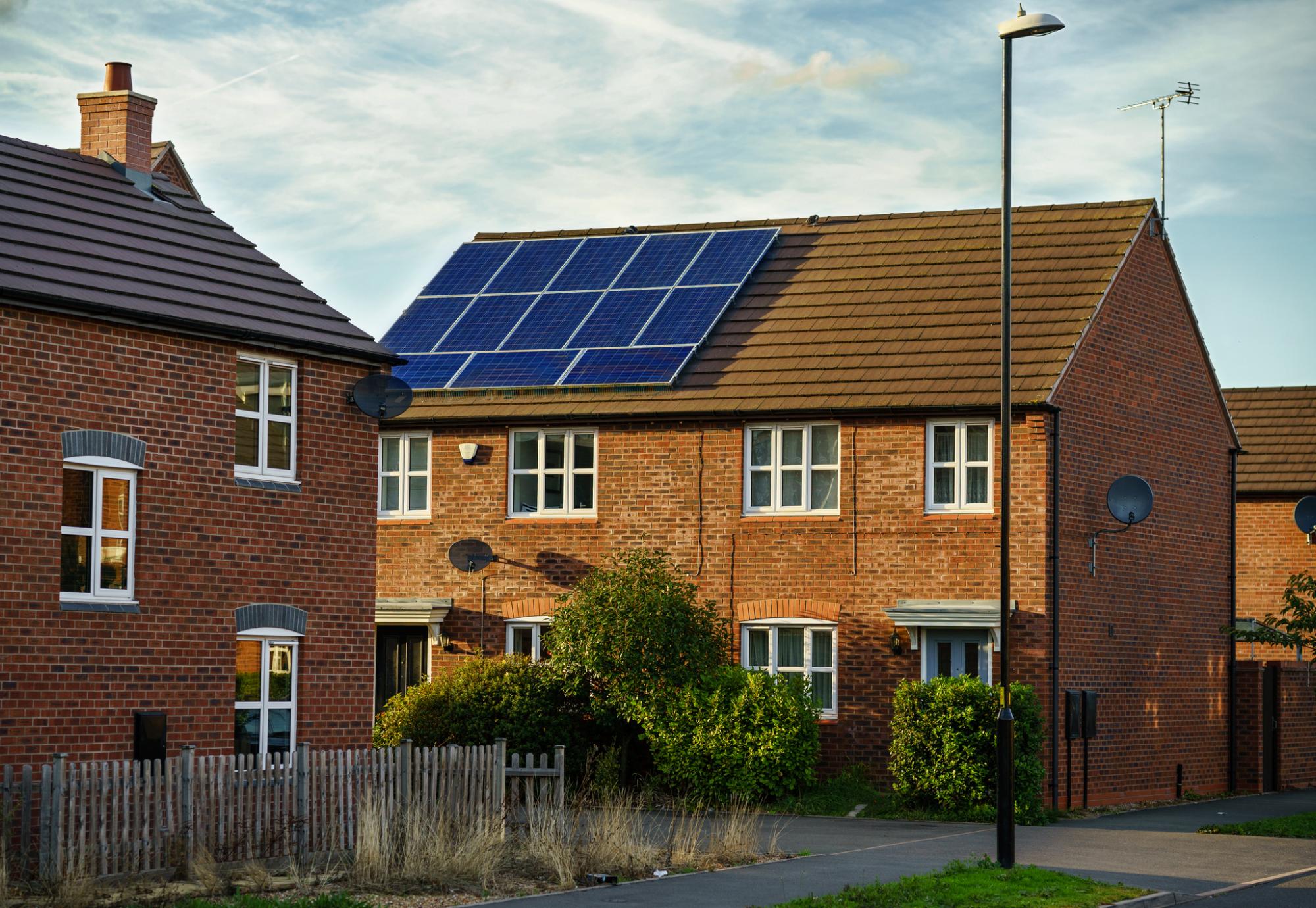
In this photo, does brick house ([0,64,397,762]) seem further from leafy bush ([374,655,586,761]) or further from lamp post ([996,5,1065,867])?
lamp post ([996,5,1065,867])

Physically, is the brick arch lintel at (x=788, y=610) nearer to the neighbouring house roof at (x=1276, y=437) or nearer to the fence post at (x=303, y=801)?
the fence post at (x=303, y=801)

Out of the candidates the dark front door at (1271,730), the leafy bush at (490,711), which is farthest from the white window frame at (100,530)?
the dark front door at (1271,730)

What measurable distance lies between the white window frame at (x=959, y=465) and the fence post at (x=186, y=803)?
1294 cm

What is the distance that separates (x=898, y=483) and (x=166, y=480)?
1137cm

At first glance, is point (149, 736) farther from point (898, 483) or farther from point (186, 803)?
point (898, 483)

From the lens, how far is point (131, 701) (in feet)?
61.1

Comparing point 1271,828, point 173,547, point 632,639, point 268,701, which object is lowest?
point 1271,828

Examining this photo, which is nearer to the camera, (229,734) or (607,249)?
(229,734)

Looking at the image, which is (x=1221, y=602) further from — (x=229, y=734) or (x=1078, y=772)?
(x=229, y=734)

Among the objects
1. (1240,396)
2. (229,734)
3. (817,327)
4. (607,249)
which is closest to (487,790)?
(229,734)

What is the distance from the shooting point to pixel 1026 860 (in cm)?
1902

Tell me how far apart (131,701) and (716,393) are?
11.7m

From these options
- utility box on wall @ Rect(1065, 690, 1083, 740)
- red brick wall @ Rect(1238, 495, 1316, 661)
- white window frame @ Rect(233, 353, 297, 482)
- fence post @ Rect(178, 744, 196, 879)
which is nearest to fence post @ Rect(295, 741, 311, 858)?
fence post @ Rect(178, 744, 196, 879)

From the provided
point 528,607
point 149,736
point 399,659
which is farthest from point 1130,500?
point 149,736
